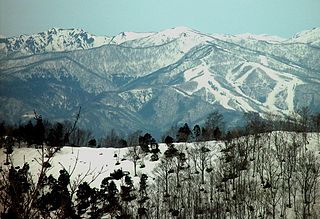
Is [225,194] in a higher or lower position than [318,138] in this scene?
lower

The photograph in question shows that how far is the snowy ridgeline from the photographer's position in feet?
178

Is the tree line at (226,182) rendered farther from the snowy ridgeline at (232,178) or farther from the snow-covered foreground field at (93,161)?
the snow-covered foreground field at (93,161)

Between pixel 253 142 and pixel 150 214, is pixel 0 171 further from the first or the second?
pixel 253 142

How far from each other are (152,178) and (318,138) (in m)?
29.6

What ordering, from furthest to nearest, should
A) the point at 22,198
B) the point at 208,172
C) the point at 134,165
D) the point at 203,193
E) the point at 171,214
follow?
1. the point at 134,165
2. the point at 208,172
3. the point at 203,193
4. the point at 171,214
5. the point at 22,198

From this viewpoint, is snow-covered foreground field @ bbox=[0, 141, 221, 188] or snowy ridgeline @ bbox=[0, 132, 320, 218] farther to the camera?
snow-covered foreground field @ bbox=[0, 141, 221, 188]

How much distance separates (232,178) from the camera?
205ft

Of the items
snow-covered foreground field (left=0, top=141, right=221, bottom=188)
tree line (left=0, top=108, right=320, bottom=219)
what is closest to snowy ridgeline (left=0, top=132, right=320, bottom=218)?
tree line (left=0, top=108, right=320, bottom=219)

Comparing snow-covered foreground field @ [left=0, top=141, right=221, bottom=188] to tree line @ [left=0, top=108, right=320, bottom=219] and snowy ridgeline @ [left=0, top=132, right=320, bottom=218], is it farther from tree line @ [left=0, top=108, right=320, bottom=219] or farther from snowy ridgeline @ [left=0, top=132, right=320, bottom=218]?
tree line @ [left=0, top=108, right=320, bottom=219]

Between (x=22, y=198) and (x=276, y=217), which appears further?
(x=276, y=217)

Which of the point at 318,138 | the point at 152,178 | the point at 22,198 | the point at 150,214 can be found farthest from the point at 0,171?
the point at 318,138

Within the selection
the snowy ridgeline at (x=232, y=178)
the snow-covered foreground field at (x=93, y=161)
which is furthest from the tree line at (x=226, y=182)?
the snow-covered foreground field at (x=93, y=161)

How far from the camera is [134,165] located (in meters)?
72.8

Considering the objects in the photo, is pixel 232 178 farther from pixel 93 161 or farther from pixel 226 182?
pixel 93 161
